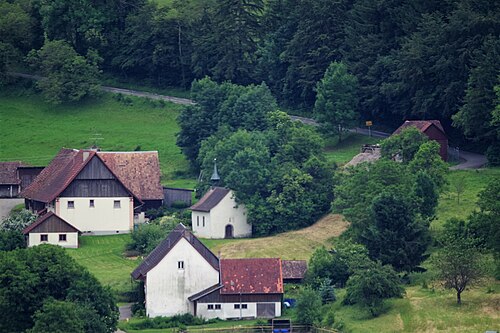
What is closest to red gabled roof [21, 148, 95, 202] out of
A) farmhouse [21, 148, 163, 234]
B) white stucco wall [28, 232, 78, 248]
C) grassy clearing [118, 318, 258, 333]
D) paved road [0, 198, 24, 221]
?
farmhouse [21, 148, 163, 234]

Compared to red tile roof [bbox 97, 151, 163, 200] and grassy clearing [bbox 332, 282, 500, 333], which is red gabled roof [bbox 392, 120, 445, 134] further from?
grassy clearing [bbox 332, 282, 500, 333]

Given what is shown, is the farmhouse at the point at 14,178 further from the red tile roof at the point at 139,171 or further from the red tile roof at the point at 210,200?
the red tile roof at the point at 210,200

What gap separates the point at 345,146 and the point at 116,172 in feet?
62.7

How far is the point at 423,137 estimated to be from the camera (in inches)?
4368

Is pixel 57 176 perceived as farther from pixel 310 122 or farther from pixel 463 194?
pixel 463 194

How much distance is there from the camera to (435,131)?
11531cm

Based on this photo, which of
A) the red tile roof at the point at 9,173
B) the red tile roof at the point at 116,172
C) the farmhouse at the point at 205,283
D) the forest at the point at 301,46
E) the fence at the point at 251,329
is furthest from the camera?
the red tile roof at the point at 9,173

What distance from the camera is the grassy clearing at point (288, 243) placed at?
102500 millimetres

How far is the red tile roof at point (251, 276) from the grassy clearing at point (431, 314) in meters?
4.28

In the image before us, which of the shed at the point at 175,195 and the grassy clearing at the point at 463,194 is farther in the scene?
the shed at the point at 175,195

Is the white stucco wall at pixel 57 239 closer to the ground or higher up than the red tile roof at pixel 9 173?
→ closer to the ground

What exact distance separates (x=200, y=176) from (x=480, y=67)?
20935 millimetres

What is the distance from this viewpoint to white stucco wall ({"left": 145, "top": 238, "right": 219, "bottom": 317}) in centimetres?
9406

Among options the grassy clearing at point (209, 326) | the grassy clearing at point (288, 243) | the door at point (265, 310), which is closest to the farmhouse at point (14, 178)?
the grassy clearing at point (288, 243)
